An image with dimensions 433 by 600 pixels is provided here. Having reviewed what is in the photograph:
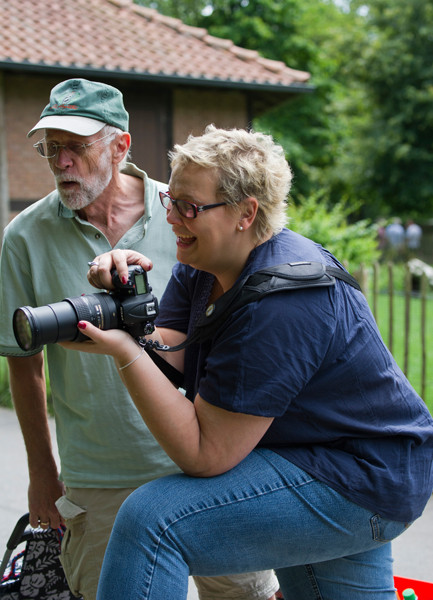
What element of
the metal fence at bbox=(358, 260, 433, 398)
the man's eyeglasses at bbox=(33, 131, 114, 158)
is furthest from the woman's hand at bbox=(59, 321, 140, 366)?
the metal fence at bbox=(358, 260, 433, 398)

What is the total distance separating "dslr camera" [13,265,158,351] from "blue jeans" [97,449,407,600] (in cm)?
40

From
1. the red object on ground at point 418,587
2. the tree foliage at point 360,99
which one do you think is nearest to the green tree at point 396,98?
the tree foliage at point 360,99

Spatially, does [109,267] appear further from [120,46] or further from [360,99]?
[360,99]

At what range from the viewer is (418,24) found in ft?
77.0

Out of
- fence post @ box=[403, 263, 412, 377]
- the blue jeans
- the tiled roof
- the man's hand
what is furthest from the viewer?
the tiled roof

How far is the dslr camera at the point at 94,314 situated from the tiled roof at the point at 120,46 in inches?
416

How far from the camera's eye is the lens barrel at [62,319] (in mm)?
1627

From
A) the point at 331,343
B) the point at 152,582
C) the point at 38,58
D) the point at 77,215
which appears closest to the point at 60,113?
the point at 77,215

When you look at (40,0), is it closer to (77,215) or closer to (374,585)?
(77,215)

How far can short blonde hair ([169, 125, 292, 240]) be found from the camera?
159cm

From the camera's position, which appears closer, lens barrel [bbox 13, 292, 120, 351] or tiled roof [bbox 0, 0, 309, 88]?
lens barrel [bbox 13, 292, 120, 351]

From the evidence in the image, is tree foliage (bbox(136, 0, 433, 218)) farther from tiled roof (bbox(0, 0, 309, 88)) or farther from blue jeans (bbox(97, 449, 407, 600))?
blue jeans (bbox(97, 449, 407, 600))

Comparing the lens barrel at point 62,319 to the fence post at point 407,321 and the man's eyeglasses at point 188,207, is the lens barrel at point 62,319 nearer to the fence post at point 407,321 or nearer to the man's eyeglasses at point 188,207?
the man's eyeglasses at point 188,207

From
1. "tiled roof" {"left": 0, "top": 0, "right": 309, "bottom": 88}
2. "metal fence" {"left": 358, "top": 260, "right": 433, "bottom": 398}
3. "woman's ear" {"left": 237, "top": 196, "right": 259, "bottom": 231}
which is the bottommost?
"metal fence" {"left": 358, "top": 260, "right": 433, "bottom": 398}
